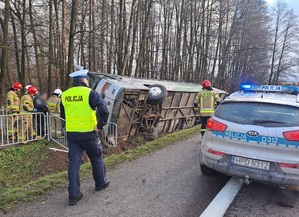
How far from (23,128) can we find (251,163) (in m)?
5.92

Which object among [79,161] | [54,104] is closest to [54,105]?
[54,104]

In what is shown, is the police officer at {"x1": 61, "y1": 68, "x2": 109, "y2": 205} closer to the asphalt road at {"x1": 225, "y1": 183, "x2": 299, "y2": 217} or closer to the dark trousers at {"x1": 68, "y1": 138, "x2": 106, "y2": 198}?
the dark trousers at {"x1": 68, "y1": 138, "x2": 106, "y2": 198}

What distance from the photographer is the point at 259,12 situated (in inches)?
1273

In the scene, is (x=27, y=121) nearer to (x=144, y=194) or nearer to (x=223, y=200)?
(x=144, y=194)

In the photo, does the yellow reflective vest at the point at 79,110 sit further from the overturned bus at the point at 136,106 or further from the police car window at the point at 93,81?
the police car window at the point at 93,81

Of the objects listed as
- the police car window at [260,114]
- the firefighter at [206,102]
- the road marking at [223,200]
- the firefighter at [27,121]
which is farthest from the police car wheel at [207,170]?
the firefighter at [27,121]

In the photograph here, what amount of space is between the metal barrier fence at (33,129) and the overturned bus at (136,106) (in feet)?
1.52

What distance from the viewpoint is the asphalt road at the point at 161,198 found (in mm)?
3100

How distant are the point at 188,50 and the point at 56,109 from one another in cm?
2338

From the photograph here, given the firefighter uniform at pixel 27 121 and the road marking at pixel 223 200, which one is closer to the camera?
the road marking at pixel 223 200

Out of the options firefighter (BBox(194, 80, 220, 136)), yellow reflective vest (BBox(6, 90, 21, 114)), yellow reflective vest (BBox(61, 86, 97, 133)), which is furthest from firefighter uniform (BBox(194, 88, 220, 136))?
yellow reflective vest (BBox(6, 90, 21, 114))

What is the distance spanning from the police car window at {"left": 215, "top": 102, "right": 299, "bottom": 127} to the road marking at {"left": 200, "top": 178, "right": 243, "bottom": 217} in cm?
107

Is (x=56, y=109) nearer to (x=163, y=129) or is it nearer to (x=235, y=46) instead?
(x=163, y=129)

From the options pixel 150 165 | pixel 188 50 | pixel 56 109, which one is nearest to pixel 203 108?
pixel 150 165
